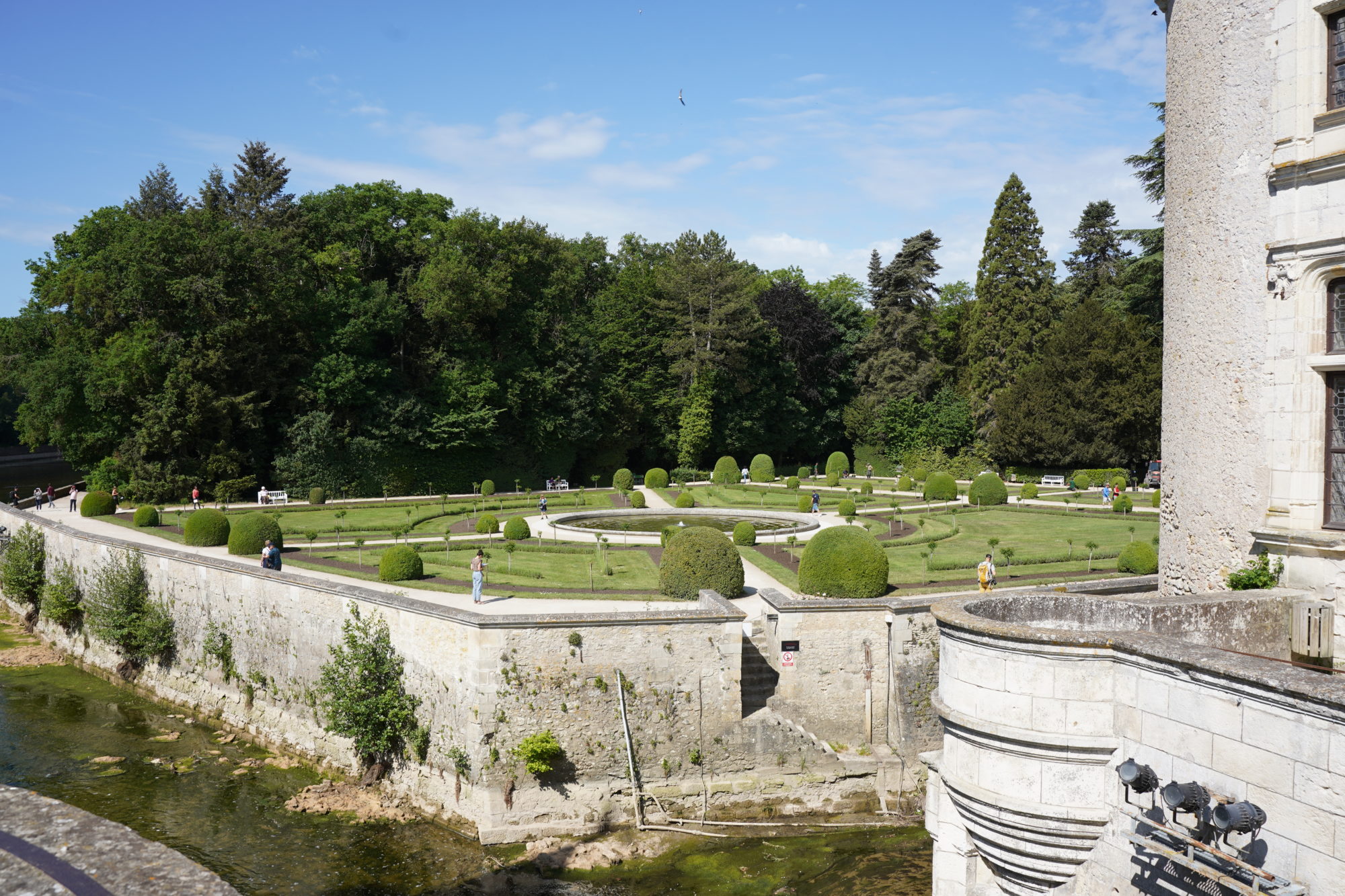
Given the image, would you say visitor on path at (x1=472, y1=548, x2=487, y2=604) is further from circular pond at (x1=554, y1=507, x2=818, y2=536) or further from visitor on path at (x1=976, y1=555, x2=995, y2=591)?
visitor on path at (x1=976, y1=555, x2=995, y2=591)

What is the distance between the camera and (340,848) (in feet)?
49.4

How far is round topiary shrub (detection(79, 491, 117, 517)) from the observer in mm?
32094

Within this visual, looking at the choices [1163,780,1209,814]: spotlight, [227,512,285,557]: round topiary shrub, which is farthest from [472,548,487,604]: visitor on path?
[1163,780,1209,814]: spotlight

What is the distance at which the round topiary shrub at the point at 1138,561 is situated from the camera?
20.5 m

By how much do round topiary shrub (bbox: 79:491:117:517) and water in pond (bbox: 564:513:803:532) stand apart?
16.1 meters

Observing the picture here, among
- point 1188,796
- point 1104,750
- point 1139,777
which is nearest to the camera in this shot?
point 1188,796

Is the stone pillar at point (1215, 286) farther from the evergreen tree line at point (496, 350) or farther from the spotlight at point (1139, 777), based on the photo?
the evergreen tree line at point (496, 350)

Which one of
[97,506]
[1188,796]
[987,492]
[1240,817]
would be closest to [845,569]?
[1188,796]

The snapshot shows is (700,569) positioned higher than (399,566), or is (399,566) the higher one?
(700,569)

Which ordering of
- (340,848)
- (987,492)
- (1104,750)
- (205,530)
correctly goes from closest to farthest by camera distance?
(1104,750)
(340,848)
(205,530)
(987,492)

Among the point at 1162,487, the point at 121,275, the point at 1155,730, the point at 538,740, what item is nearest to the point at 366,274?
the point at 121,275

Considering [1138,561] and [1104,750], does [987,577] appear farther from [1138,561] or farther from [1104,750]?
[1104,750]

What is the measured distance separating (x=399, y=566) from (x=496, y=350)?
26623 mm

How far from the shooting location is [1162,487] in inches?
401
